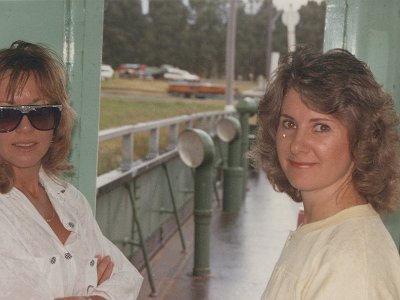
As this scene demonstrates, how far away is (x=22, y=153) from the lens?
6.68 feet

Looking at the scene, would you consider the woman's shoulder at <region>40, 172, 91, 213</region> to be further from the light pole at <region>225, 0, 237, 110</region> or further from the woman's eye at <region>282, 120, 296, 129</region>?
the light pole at <region>225, 0, 237, 110</region>

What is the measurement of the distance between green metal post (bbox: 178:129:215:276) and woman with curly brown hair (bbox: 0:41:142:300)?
4.21m

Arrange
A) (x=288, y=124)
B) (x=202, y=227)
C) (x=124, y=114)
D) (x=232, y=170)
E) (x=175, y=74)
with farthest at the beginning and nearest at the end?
(x=175, y=74) < (x=124, y=114) < (x=232, y=170) < (x=202, y=227) < (x=288, y=124)

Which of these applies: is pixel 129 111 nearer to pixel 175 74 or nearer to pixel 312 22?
pixel 175 74

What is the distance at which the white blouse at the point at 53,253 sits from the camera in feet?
6.11

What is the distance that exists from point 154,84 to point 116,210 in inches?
786

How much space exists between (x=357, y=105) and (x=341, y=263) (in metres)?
0.44

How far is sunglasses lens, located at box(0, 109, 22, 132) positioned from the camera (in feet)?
6.54

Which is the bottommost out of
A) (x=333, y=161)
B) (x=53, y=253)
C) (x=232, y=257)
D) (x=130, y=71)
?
(x=232, y=257)

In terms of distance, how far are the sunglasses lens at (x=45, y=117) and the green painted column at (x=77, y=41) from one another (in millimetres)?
554

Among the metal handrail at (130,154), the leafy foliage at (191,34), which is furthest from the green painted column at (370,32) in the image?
the leafy foliage at (191,34)

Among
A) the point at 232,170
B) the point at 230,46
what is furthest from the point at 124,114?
the point at 232,170

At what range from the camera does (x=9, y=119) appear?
6.57 ft

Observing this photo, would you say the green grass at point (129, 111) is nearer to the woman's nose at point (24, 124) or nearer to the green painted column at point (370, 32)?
the green painted column at point (370, 32)
